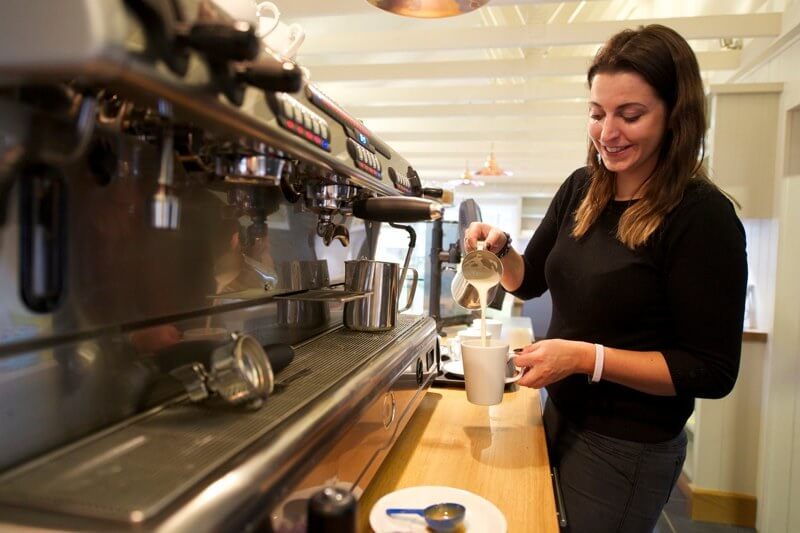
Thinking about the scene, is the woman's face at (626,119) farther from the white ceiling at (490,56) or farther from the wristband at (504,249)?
the white ceiling at (490,56)

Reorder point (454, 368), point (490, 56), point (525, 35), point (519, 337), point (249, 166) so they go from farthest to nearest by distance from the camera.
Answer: point (490, 56), point (519, 337), point (525, 35), point (454, 368), point (249, 166)

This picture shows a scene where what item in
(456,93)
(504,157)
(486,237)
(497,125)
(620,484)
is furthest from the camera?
(504,157)

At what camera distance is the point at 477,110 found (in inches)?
149

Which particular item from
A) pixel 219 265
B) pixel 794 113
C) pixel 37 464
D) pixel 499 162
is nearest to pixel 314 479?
pixel 37 464

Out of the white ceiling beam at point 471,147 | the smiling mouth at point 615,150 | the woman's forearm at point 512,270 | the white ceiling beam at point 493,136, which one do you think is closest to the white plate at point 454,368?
the woman's forearm at point 512,270

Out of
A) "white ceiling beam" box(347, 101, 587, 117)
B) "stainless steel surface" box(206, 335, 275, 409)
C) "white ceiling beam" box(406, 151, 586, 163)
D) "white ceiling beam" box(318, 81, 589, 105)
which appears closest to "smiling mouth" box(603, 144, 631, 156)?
"stainless steel surface" box(206, 335, 275, 409)

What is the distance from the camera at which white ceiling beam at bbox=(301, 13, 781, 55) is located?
89.4 inches

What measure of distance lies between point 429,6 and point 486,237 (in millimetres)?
542

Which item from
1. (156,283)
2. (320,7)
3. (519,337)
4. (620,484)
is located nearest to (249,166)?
(156,283)

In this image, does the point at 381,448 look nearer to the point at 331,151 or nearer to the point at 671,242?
the point at 331,151

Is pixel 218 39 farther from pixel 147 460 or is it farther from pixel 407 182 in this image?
pixel 407 182

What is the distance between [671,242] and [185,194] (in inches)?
32.1

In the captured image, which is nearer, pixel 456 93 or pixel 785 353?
pixel 785 353

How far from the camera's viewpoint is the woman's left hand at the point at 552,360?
3.24 feet
